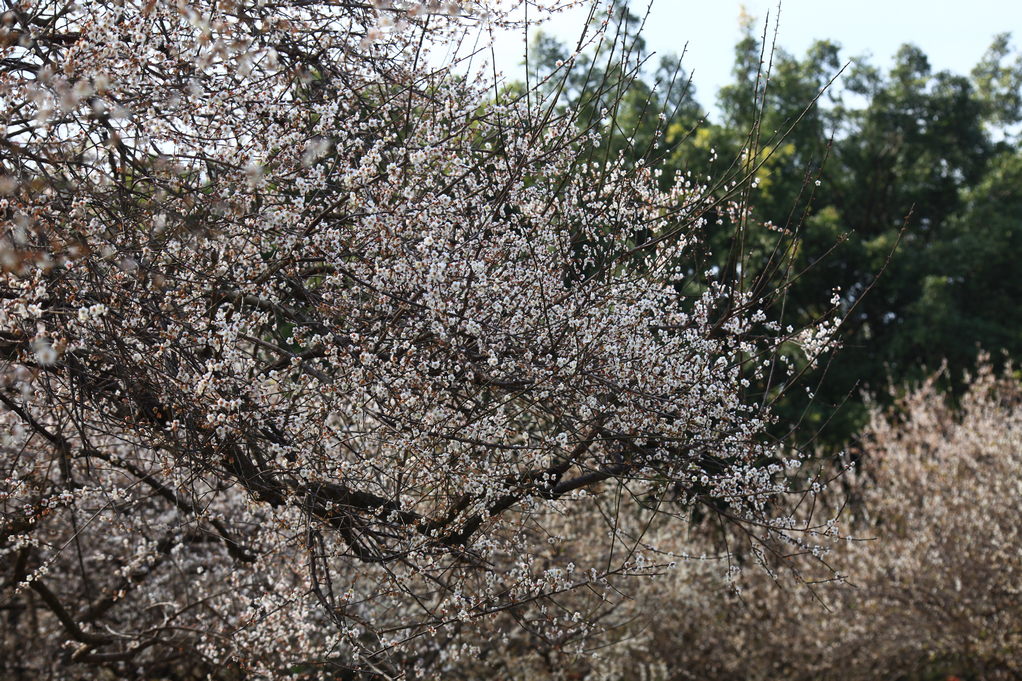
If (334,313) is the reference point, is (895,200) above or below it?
above

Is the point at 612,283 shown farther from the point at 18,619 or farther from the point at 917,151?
the point at 917,151

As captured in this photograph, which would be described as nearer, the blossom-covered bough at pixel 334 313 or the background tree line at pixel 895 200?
the blossom-covered bough at pixel 334 313

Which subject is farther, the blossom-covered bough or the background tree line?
the background tree line

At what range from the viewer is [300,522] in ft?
12.9

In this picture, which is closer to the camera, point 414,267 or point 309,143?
point 414,267

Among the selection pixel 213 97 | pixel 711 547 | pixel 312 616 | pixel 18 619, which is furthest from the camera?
pixel 711 547

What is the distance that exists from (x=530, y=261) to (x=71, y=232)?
1.76m

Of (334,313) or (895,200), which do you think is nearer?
(334,313)

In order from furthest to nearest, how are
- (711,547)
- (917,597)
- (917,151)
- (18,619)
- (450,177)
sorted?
(917,151) < (711,547) < (917,597) < (18,619) < (450,177)

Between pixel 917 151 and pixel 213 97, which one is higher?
pixel 917 151

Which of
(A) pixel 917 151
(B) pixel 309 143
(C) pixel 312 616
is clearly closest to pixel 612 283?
(B) pixel 309 143

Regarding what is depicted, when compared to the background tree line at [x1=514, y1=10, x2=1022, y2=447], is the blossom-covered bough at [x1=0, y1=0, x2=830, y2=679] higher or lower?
lower

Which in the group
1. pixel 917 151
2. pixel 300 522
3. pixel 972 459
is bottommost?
pixel 300 522

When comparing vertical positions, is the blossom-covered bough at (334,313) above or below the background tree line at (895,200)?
below
